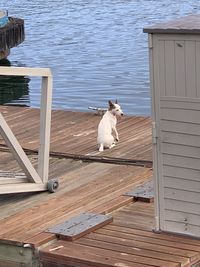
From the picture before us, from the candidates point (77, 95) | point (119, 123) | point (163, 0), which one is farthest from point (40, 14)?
point (119, 123)

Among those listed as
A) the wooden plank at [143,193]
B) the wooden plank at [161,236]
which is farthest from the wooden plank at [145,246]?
the wooden plank at [143,193]

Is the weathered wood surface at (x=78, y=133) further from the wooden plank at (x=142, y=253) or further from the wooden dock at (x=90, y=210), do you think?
the wooden plank at (x=142, y=253)

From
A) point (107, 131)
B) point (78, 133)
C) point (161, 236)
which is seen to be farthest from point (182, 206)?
point (78, 133)

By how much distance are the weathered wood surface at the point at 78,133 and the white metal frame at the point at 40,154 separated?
66.3 inches

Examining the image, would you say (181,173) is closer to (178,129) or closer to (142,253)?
(178,129)

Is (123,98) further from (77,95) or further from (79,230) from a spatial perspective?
(79,230)

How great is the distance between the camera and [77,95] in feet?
73.8

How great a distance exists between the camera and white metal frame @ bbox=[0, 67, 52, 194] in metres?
8.28

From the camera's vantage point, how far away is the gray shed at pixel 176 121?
22.0 ft

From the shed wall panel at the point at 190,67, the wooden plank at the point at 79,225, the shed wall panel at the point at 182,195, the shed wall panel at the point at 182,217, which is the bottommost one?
the wooden plank at the point at 79,225

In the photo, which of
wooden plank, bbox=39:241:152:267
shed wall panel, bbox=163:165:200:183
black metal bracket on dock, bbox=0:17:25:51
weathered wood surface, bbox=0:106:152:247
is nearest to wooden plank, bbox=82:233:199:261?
wooden plank, bbox=39:241:152:267

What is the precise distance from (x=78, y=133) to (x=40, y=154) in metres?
Result: 2.91

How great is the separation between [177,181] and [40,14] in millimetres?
38560

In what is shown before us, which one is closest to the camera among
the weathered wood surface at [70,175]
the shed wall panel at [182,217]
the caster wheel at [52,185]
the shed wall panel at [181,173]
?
the shed wall panel at [181,173]
